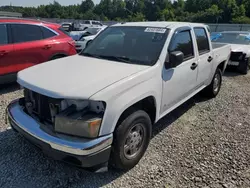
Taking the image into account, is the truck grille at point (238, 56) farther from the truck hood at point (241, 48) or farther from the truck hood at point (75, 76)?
the truck hood at point (75, 76)

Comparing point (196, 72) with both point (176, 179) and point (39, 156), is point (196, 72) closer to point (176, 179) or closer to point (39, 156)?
point (176, 179)

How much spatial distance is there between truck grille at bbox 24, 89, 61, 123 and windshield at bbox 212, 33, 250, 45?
8411mm

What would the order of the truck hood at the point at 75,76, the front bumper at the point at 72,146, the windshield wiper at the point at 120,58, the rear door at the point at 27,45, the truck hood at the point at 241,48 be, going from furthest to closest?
the truck hood at the point at 241,48 → the rear door at the point at 27,45 → the windshield wiper at the point at 120,58 → the truck hood at the point at 75,76 → the front bumper at the point at 72,146

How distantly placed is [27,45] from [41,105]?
3445 mm

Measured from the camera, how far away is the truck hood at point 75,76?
2311mm

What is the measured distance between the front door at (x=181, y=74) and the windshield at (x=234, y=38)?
5975 millimetres

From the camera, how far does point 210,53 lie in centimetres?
462

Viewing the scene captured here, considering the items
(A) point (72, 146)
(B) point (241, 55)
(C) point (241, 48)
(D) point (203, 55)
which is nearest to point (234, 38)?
(C) point (241, 48)

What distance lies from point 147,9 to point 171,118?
329ft

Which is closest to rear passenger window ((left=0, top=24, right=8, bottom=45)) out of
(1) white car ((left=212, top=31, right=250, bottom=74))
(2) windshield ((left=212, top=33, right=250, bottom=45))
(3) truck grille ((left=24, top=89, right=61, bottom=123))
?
(3) truck grille ((left=24, top=89, right=61, bottom=123))

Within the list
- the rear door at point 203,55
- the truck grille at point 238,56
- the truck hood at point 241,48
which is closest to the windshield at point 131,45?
the rear door at point 203,55

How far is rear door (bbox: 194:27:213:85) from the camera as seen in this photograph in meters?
4.20

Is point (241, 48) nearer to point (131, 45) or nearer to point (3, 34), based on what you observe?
point (131, 45)

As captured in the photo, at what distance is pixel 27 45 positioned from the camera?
214 inches
